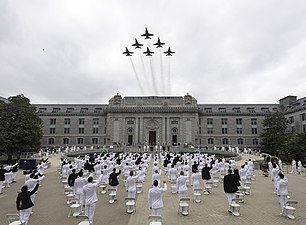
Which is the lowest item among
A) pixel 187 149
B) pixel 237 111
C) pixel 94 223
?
pixel 94 223

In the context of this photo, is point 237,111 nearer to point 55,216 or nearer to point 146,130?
point 146,130

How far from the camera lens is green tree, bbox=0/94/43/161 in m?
40.8

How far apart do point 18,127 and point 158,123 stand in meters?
41.1

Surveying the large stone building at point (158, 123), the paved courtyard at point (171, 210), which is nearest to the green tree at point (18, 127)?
the paved courtyard at point (171, 210)

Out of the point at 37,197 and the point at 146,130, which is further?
the point at 146,130

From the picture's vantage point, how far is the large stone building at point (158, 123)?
243 ft

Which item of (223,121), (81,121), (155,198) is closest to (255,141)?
(223,121)

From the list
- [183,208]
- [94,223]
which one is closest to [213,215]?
[183,208]

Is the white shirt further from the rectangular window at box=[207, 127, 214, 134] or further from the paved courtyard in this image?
the rectangular window at box=[207, 127, 214, 134]

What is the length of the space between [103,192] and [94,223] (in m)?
6.55

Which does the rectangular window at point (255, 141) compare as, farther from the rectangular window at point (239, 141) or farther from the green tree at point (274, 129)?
the green tree at point (274, 129)

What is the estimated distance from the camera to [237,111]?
257ft

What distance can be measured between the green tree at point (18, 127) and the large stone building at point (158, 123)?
31382 millimetres

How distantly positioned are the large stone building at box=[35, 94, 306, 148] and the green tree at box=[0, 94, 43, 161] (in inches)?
1236
